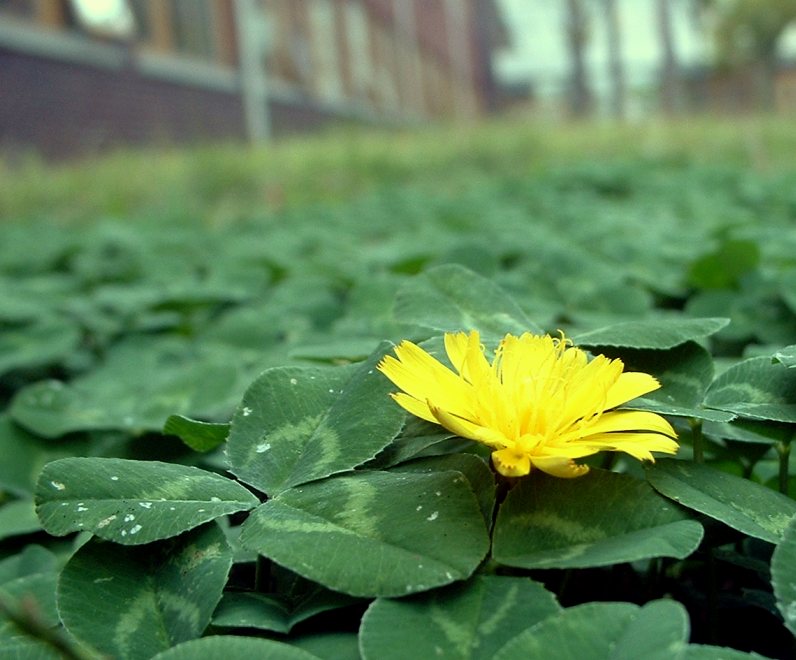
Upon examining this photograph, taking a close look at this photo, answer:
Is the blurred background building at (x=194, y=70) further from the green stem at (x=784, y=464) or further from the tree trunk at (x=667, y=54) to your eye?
the green stem at (x=784, y=464)

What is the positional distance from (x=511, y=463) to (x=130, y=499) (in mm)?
255

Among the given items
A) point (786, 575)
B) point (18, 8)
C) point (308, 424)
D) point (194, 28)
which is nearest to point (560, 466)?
point (786, 575)

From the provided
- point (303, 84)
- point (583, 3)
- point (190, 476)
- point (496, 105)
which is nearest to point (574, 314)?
point (190, 476)

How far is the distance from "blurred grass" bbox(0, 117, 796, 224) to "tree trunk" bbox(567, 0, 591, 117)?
7542mm

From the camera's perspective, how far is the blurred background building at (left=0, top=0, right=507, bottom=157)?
19.0 ft

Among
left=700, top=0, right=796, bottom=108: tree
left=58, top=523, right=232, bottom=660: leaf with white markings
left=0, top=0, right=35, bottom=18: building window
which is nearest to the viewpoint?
left=58, top=523, right=232, bottom=660: leaf with white markings

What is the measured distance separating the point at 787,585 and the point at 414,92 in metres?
14.7

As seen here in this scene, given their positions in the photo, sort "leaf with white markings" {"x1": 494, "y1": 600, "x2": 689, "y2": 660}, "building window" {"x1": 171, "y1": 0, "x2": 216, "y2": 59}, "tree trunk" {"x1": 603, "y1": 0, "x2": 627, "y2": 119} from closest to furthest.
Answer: "leaf with white markings" {"x1": 494, "y1": 600, "x2": 689, "y2": 660}, "building window" {"x1": 171, "y1": 0, "x2": 216, "y2": 59}, "tree trunk" {"x1": 603, "y1": 0, "x2": 627, "y2": 119}

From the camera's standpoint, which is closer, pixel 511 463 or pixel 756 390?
pixel 511 463

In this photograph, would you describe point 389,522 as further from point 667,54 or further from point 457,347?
point 667,54

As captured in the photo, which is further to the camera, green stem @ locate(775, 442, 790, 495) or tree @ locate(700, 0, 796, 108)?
tree @ locate(700, 0, 796, 108)

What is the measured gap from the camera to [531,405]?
53 cm

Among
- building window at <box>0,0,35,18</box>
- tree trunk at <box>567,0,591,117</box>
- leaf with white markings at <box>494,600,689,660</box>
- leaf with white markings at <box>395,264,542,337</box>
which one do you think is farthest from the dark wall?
tree trunk at <box>567,0,591,117</box>

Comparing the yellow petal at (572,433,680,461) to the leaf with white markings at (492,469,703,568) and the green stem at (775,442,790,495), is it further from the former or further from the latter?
the green stem at (775,442,790,495)
